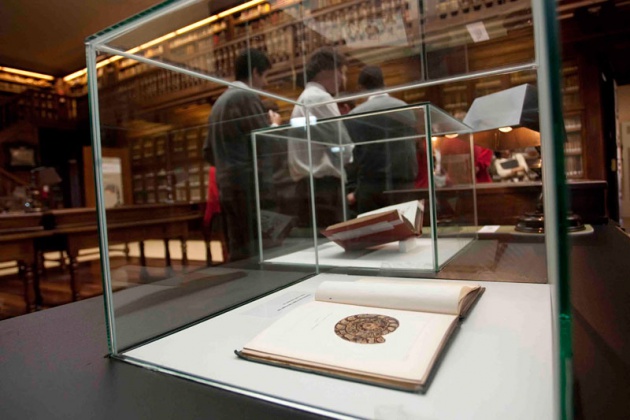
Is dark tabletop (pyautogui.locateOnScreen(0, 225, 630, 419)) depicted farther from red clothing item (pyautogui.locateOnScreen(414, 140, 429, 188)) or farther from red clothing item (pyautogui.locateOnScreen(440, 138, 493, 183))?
red clothing item (pyautogui.locateOnScreen(440, 138, 493, 183))

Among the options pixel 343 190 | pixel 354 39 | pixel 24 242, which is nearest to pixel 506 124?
pixel 343 190

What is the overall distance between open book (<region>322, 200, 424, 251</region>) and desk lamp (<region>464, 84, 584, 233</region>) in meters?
0.30

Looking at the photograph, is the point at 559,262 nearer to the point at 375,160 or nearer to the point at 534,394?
the point at 534,394

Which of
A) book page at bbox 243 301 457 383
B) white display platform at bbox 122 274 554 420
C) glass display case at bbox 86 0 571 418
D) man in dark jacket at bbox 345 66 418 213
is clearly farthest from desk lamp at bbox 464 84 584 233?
book page at bbox 243 301 457 383

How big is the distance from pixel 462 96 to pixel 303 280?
82 centimetres

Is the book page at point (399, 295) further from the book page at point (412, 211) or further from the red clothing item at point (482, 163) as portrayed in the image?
the red clothing item at point (482, 163)

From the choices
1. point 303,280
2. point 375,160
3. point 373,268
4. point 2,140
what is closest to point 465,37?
point 375,160

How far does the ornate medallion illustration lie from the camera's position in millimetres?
436

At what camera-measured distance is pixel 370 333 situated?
448 millimetres

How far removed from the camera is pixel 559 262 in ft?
0.72

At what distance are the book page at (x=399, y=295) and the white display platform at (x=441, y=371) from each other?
1.5 inches

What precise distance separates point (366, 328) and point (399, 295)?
9cm

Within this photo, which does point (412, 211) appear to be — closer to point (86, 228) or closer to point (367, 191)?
point (367, 191)

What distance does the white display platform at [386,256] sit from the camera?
0.92 m
